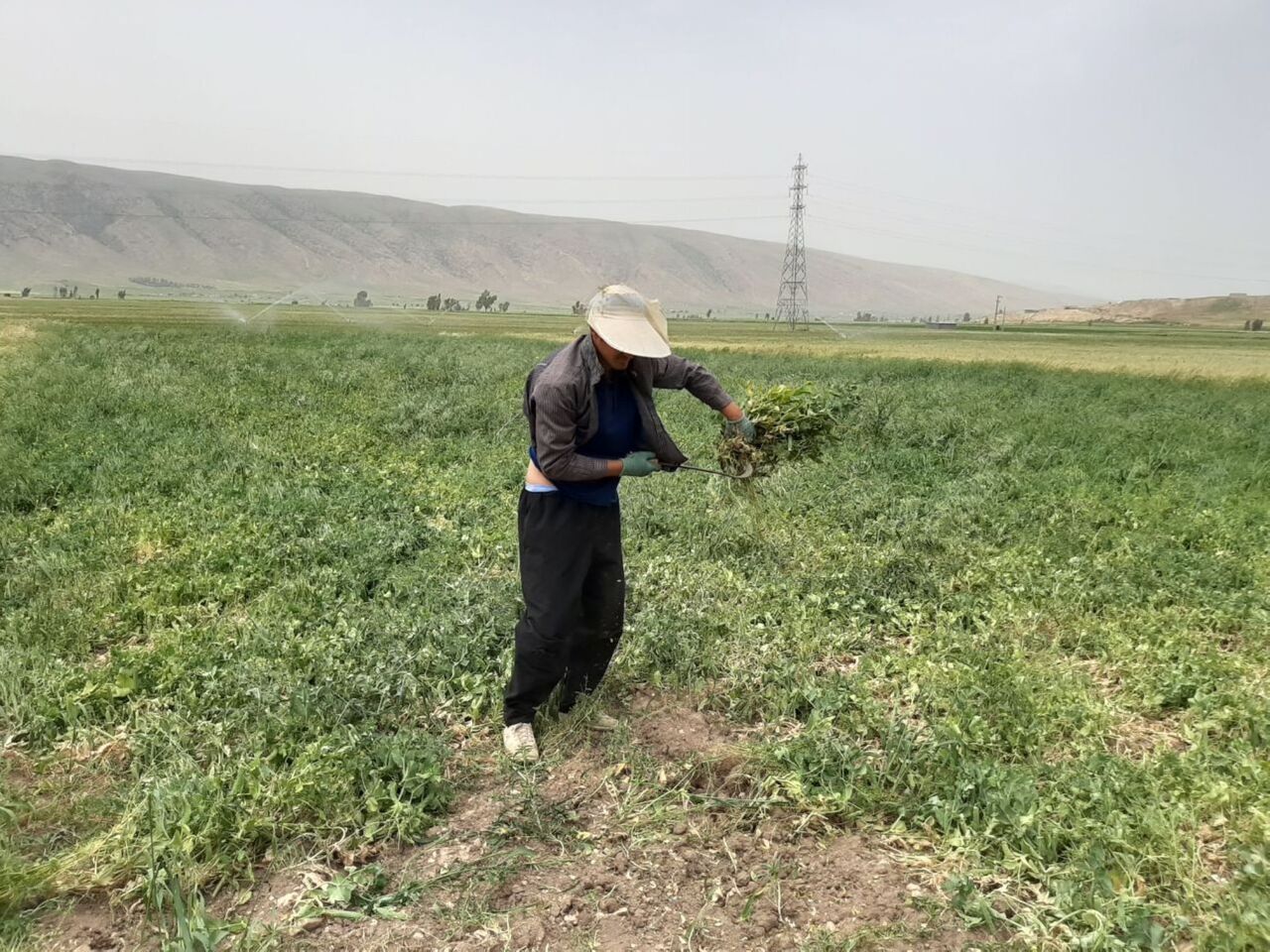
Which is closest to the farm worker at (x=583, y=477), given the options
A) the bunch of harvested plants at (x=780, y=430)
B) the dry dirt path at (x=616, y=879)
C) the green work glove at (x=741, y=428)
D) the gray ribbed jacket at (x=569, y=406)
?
the gray ribbed jacket at (x=569, y=406)

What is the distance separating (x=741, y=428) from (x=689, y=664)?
136 centimetres

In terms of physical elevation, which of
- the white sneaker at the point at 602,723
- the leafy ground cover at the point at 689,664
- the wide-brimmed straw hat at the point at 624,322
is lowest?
the white sneaker at the point at 602,723

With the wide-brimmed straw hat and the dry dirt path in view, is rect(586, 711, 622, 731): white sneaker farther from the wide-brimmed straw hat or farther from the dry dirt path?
the wide-brimmed straw hat

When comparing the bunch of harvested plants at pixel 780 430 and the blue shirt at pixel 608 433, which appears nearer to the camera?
the blue shirt at pixel 608 433

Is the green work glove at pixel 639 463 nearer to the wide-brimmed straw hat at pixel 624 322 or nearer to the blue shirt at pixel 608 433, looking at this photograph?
the blue shirt at pixel 608 433

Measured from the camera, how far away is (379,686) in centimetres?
396

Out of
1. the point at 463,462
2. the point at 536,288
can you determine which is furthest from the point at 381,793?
Result: the point at 536,288

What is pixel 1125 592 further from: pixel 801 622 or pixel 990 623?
pixel 801 622

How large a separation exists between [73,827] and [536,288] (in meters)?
189

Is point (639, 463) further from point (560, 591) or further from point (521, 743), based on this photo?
point (521, 743)

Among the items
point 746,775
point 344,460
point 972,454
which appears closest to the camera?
point 746,775

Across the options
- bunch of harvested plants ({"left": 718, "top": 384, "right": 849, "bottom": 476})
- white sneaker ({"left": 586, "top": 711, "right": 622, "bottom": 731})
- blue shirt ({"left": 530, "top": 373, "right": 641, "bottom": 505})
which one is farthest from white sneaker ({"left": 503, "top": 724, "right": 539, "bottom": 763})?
bunch of harvested plants ({"left": 718, "top": 384, "right": 849, "bottom": 476})

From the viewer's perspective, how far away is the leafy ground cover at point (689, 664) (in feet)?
9.19

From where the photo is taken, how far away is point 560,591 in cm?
351
